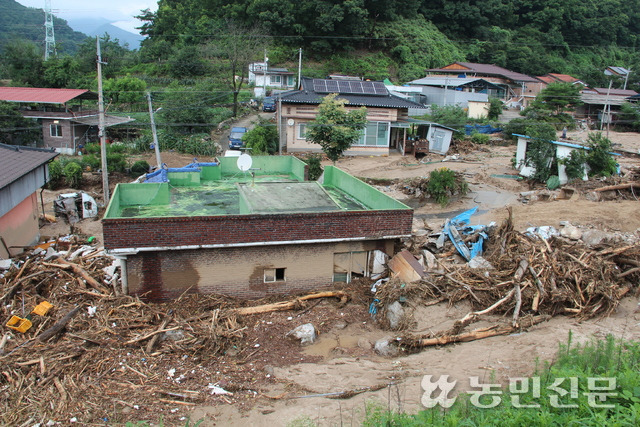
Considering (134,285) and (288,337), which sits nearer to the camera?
(288,337)

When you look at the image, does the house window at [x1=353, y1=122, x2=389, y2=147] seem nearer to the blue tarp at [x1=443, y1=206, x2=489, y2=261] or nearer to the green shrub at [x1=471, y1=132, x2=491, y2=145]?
the green shrub at [x1=471, y1=132, x2=491, y2=145]

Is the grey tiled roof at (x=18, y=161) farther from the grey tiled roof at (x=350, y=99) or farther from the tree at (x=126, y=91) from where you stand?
the tree at (x=126, y=91)

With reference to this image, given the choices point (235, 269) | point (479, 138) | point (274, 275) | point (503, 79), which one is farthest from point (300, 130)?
point (503, 79)

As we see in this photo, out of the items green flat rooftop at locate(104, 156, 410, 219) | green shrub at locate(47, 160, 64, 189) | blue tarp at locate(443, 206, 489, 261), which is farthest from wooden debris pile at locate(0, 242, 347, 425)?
green shrub at locate(47, 160, 64, 189)

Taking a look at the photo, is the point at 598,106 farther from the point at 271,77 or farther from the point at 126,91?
the point at 126,91

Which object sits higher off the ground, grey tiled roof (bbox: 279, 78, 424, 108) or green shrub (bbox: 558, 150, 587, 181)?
grey tiled roof (bbox: 279, 78, 424, 108)

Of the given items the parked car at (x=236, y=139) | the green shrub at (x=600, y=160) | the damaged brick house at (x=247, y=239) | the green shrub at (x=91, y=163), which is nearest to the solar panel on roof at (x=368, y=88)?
the parked car at (x=236, y=139)

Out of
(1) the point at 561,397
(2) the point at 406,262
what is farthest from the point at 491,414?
(2) the point at 406,262

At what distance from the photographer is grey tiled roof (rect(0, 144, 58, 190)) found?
15.4m

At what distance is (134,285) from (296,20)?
52.7 meters

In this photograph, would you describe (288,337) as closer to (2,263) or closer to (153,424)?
(153,424)

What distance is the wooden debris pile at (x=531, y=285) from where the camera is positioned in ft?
37.9

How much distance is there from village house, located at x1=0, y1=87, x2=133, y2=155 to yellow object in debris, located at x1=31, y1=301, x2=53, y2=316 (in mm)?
23874

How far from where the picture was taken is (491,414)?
681 cm
